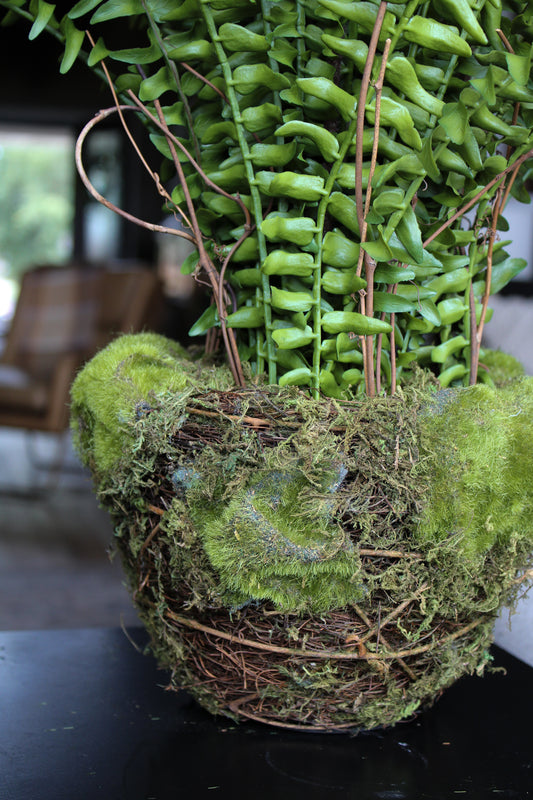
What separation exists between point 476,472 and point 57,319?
10.3 feet

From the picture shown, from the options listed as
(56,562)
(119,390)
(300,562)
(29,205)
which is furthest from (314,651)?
(29,205)

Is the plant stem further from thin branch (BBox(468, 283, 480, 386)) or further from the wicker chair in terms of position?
the wicker chair

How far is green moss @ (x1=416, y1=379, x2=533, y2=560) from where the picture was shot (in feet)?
1.55

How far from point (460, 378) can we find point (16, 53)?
19.6 ft

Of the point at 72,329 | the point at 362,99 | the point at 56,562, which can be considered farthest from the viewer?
the point at 72,329

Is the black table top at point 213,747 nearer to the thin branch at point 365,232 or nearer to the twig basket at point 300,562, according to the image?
the twig basket at point 300,562

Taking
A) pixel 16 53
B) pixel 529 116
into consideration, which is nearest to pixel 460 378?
pixel 529 116

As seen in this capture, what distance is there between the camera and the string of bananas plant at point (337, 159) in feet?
1.51

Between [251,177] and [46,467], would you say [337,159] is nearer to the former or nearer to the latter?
[251,177]

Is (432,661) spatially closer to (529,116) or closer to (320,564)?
(320,564)

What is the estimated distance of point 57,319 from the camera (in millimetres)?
3412

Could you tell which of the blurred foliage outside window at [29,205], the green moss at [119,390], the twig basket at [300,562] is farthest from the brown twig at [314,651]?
the blurred foliage outside window at [29,205]

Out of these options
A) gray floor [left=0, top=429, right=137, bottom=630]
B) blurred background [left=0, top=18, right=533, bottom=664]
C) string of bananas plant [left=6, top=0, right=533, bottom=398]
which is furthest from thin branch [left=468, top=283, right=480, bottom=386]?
gray floor [left=0, top=429, right=137, bottom=630]

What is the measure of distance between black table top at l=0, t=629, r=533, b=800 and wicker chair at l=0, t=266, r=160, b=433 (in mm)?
2322
